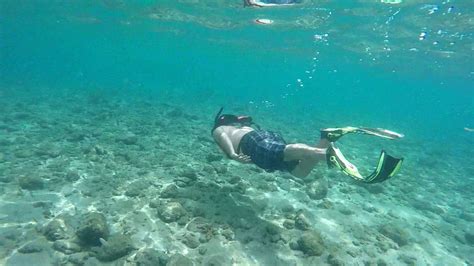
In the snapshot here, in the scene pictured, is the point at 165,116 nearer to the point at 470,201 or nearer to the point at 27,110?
the point at 27,110

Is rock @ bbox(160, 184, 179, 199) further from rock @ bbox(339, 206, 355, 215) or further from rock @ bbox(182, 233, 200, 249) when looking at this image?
rock @ bbox(339, 206, 355, 215)

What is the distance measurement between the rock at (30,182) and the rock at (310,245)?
729 cm

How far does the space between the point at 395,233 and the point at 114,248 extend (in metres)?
7.36

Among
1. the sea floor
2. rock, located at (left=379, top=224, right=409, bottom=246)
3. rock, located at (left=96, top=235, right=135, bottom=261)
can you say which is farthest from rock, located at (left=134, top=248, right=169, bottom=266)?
rock, located at (left=379, top=224, right=409, bottom=246)

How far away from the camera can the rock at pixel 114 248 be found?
667 cm

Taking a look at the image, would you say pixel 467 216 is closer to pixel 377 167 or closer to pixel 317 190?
pixel 317 190

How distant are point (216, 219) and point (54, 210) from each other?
4040mm

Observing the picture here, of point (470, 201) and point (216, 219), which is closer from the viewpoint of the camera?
point (216, 219)

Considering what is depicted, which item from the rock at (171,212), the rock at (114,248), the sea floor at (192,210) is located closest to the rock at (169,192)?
the sea floor at (192,210)

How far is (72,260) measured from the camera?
6.52 m

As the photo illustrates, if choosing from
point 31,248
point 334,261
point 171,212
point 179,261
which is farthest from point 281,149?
point 31,248

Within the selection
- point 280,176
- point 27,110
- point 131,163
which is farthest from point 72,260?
point 27,110

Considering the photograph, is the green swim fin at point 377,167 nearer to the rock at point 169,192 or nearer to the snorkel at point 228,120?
the snorkel at point 228,120

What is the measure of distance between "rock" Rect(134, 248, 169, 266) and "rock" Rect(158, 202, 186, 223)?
127 centimetres
